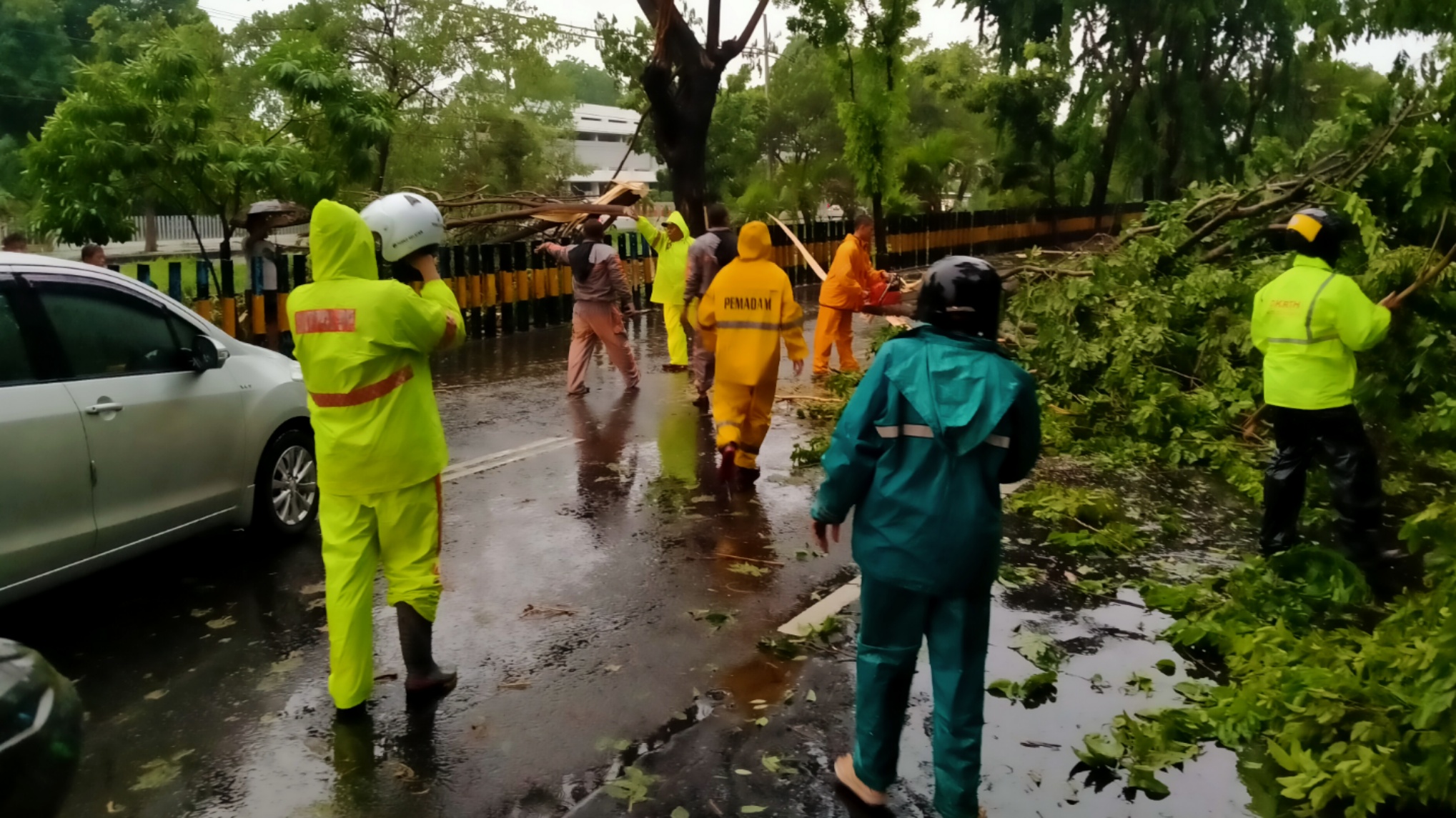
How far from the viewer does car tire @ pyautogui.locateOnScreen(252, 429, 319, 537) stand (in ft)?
22.0

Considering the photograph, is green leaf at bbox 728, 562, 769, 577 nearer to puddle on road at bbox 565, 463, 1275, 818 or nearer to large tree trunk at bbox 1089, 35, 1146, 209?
puddle on road at bbox 565, 463, 1275, 818

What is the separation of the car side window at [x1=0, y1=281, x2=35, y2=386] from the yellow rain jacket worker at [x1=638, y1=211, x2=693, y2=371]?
846 centimetres

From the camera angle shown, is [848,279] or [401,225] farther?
[848,279]

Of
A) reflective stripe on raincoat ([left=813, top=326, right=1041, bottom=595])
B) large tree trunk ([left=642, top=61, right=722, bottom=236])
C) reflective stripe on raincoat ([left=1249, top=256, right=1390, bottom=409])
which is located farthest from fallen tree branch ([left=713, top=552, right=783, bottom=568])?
large tree trunk ([left=642, top=61, right=722, bottom=236])

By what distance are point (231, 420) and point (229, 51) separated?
31509 mm

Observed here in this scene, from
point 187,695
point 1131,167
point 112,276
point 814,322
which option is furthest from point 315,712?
point 1131,167

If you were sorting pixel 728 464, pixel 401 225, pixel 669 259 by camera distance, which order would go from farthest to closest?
pixel 669 259, pixel 728 464, pixel 401 225

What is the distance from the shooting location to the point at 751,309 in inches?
302

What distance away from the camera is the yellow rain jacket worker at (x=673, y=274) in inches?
525

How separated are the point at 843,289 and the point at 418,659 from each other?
319 inches

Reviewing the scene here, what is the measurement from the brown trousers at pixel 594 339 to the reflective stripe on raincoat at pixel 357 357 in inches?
272

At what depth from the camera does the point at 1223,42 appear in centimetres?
3206

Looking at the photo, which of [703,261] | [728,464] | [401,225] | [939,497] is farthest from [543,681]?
[703,261]

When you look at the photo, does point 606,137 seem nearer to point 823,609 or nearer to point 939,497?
point 823,609
